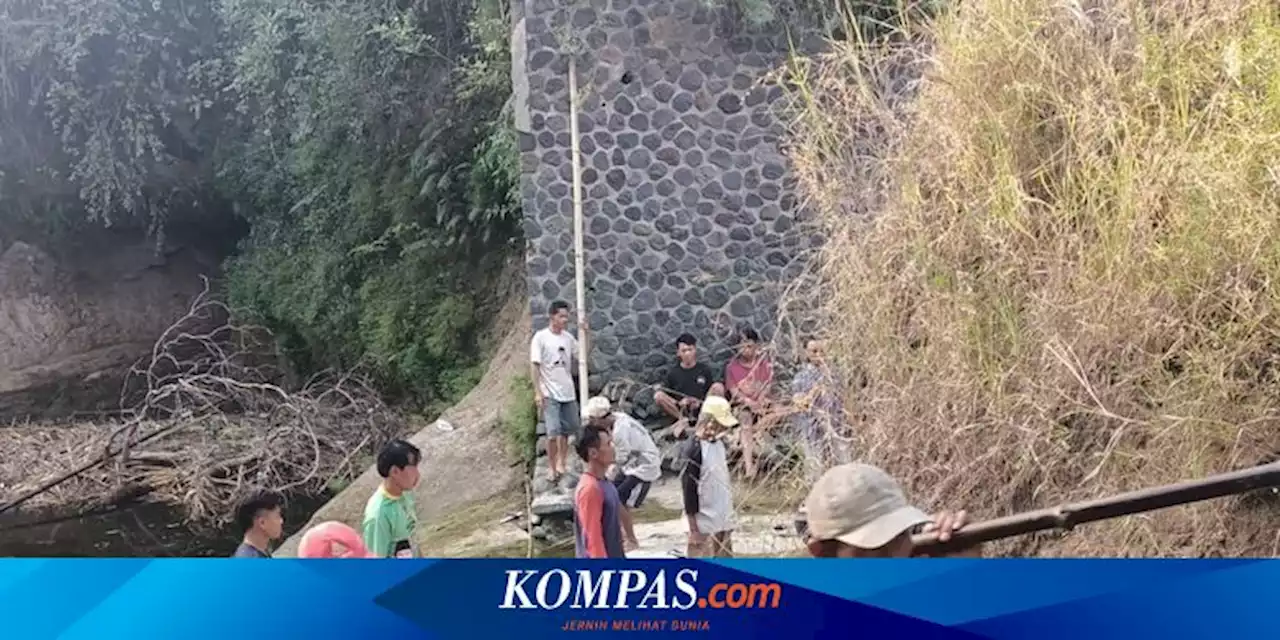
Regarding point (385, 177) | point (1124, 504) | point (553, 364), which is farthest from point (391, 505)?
point (385, 177)

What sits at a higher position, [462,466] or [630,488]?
[630,488]

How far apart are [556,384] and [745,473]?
275 centimetres

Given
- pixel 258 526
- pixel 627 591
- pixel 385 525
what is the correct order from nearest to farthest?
pixel 627 591 → pixel 258 526 → pixel 385 525

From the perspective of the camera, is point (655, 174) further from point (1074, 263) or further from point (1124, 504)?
point (1124, 504)

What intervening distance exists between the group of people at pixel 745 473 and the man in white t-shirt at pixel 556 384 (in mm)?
808

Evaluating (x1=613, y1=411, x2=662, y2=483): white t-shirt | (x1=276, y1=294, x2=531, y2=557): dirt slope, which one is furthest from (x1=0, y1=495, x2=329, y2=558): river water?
(x1=613, y1=411, x2=662, y2=483): white t-shirt

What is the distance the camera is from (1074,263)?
3.53 meters

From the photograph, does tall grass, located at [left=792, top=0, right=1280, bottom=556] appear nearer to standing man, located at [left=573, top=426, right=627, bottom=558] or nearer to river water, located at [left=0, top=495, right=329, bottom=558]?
standing man, located at [left=573, top=426, right=627, bottom=558]

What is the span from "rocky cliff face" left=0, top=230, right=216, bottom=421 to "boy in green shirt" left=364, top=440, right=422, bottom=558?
11286 mm

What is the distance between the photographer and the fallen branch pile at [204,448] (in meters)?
10.3

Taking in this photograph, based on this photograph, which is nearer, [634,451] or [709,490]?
[709,490]

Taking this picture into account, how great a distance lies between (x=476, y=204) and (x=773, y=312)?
337 centimetres

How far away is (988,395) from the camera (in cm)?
362

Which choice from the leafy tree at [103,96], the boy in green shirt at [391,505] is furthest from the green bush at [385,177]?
the boy in green shirt at [391,505]
